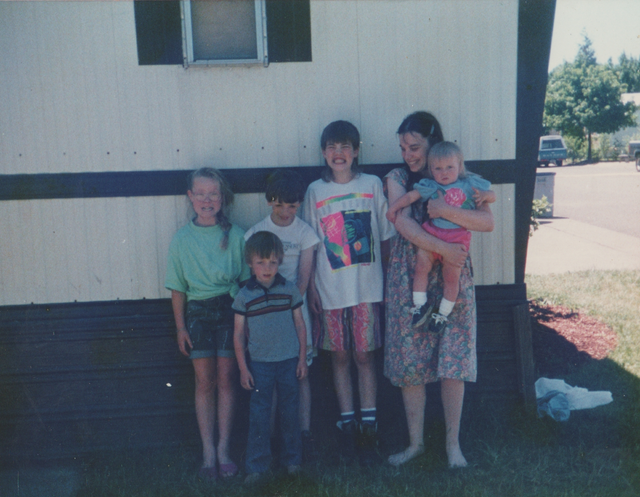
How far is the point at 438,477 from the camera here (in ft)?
10.0

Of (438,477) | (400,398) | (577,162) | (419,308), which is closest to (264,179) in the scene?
(419,308)

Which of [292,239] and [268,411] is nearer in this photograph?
[268,411]

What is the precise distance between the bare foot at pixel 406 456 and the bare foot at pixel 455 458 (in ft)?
0.50

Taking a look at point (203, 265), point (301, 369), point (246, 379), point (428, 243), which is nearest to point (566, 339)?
point (428, 243)

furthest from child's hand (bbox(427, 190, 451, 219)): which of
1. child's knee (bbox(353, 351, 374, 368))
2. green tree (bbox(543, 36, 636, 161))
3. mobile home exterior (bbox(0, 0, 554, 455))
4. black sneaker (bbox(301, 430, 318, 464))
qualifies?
green tree (bbox(543, 36, 636, 161))

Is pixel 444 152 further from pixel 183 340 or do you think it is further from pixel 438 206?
pixel 183 340

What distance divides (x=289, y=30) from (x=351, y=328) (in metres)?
1.70

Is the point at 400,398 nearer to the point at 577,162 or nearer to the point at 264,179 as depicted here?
the point at 264,179

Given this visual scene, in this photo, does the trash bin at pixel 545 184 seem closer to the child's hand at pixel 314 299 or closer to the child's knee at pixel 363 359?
the child's knee at pixel 363 359

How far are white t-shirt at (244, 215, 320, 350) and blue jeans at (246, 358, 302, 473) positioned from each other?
311 mm

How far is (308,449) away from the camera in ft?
10.6

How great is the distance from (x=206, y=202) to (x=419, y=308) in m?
1.24

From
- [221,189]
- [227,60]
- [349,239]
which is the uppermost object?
[227,60]

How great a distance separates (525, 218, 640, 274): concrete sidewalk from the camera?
778 cm
